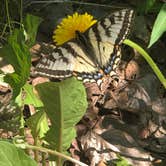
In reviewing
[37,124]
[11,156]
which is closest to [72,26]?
[37,124]

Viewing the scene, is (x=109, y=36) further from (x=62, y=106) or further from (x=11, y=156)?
(x=11, y=156)

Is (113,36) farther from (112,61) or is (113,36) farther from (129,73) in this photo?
(129,73)

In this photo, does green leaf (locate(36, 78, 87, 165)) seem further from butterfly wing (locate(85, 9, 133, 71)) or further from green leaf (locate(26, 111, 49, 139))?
butterfly wing (locate(85, 9, 133, 71))

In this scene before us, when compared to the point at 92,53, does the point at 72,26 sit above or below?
above

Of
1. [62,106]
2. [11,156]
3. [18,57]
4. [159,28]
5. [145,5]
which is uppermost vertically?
[145,5]

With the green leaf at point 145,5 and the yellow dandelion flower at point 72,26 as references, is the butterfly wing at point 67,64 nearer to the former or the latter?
the yellow dandelion flower at point 72,26

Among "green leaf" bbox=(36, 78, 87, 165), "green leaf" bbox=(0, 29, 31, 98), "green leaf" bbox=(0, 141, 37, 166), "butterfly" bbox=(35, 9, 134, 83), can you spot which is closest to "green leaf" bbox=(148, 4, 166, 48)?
"butterfly" bbox=(35, 9, 134, 83)

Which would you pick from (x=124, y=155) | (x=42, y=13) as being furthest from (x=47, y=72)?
(x=42, y=13)
